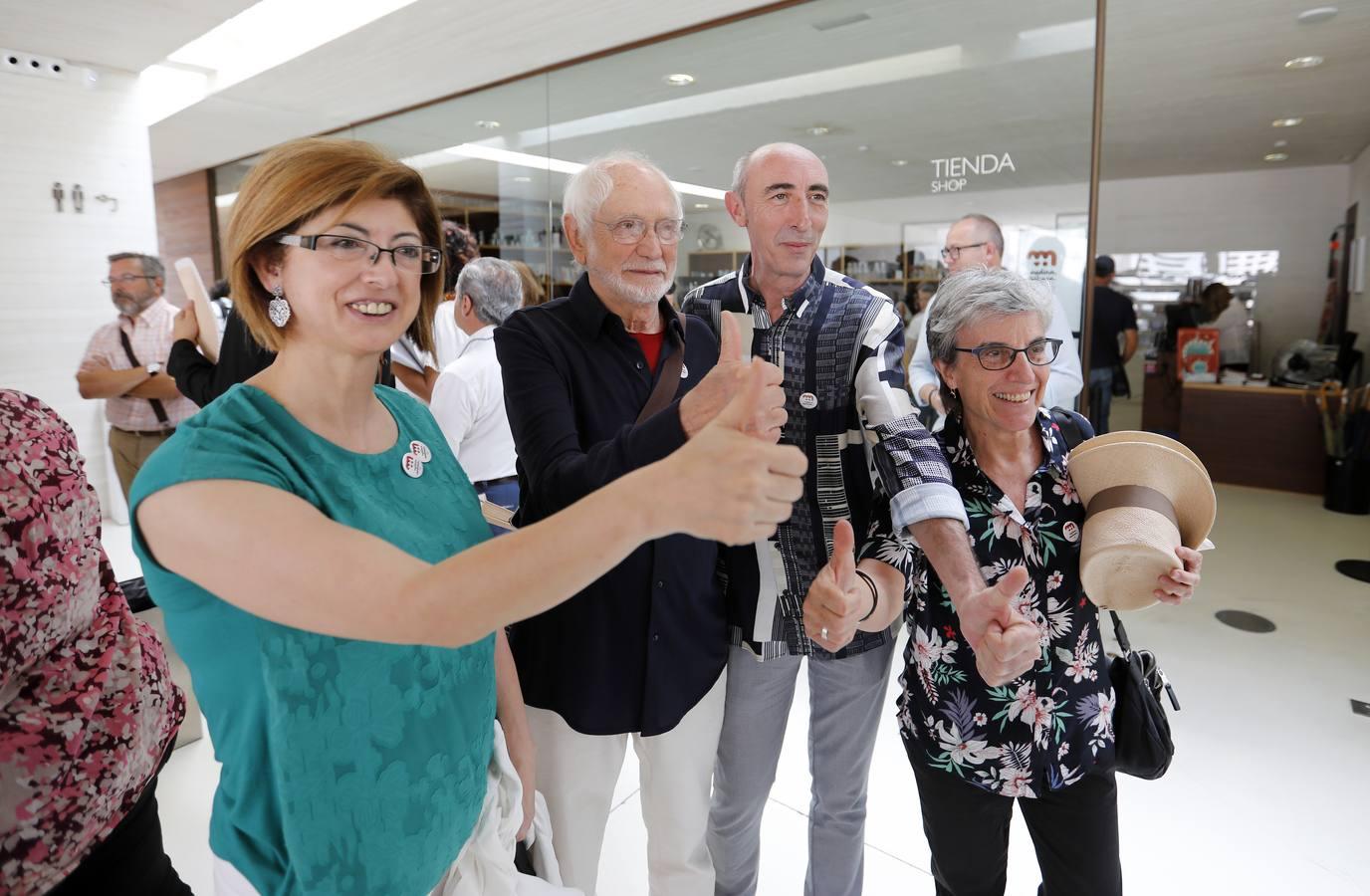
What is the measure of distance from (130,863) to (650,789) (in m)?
0.85

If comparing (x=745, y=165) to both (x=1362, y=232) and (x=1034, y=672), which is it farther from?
(x=1362, y=232)

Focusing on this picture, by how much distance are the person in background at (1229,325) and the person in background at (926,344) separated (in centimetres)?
663

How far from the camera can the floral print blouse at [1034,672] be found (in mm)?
1363

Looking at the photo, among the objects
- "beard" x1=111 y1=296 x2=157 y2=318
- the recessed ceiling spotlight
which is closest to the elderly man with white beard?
"beard" x1=111 y1=296 x2=157 y2=318

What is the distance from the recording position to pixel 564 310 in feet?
4.79

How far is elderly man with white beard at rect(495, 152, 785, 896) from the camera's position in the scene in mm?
1393

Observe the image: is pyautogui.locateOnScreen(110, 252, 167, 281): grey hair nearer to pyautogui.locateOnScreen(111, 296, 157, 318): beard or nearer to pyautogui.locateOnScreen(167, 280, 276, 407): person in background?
pyautogui.locateOnScreen(111, 296, 157, 318): beard

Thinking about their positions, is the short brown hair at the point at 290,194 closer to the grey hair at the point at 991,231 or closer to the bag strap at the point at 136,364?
the grey hair at the point at 991,231

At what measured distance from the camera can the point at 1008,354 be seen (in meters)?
1.38

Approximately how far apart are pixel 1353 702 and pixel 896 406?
3.06 m

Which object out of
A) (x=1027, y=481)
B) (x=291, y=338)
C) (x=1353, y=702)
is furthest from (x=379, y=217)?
(x=1353, y=702)

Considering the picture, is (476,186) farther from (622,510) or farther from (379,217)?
(622,510)

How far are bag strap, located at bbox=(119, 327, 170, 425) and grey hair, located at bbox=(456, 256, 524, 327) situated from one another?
253 centimetres

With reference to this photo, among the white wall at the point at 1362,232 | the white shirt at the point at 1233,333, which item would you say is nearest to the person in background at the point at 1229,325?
the white shirt at the point at 1233,333
